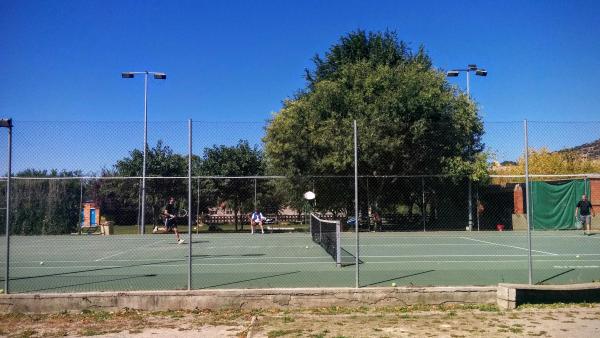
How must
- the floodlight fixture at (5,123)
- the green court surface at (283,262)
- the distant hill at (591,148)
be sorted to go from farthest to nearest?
the distant hill at (591,148) < the green court surface at (283,262) < the floodlight fixture at (5,123)

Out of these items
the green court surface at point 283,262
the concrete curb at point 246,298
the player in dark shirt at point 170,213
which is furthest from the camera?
the player in dark shirt at point 170,213

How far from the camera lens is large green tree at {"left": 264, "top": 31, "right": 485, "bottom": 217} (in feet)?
69.9

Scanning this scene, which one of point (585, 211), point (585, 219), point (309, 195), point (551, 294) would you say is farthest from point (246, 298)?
point (585, 219)

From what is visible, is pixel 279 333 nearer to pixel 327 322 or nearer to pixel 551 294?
pixel 327 322

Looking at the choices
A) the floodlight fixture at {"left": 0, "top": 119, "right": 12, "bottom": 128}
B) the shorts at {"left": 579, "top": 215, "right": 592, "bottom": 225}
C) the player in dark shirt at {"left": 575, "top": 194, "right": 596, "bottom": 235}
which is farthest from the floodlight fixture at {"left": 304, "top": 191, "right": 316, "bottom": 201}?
the shorts at {"left": 579, "top": 215, "right": 592, "bottom": 225}

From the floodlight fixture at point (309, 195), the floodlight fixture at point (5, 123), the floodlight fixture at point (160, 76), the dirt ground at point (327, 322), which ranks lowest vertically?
the dirt ground at point (327, 322)

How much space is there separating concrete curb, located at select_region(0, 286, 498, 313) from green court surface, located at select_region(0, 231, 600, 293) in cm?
80

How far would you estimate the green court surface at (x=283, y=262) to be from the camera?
9.66 m

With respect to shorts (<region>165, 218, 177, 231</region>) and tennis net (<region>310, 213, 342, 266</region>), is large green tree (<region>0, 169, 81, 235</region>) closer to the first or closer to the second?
shorts (<region>165, 218, 177, 231</region>)

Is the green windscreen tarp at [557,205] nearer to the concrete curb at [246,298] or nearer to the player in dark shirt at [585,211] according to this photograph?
the player in dark shirt at [585,211]

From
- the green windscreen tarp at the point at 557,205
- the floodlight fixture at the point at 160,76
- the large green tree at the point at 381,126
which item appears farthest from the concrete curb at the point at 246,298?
the floodlight fixture at the point at 160,76

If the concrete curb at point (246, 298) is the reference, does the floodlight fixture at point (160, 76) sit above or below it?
above

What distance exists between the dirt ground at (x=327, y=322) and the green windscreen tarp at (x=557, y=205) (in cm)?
1647

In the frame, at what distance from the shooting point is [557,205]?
23.0 metres
